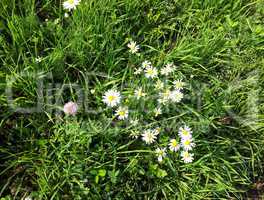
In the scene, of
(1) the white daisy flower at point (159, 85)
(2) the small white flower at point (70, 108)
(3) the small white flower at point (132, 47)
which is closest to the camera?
(2) the small white flower at point (70, 108)

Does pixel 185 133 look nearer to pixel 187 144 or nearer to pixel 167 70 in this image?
pixel 187 144

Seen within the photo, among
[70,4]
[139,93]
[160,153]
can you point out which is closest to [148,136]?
[160,153]

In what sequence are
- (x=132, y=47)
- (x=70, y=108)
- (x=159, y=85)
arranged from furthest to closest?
1. (x=132, y=47)
2. (x=159, y=85)
3. (x=70, y=108)

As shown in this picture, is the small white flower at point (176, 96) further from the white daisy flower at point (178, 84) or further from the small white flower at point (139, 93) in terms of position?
the small white flower at point (139, 93)

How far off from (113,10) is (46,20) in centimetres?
36

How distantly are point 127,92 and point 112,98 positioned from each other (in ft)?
0.27

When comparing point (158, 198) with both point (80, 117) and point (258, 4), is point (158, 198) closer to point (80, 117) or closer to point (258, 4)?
point (80, 117)

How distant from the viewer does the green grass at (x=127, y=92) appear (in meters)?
1.91

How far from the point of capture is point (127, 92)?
201 centimetres

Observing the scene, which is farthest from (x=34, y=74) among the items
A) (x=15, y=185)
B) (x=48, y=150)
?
(x=15, y=185)

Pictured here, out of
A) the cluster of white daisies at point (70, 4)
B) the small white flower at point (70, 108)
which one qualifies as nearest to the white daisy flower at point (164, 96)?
the small white flower at point (70, 108)

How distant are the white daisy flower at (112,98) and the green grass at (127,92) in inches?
1.9

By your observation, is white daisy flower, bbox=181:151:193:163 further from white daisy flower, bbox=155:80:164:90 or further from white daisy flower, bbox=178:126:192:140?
white daisy flower, bbox=155:80:164:90

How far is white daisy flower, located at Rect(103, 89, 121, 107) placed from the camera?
1.98m
